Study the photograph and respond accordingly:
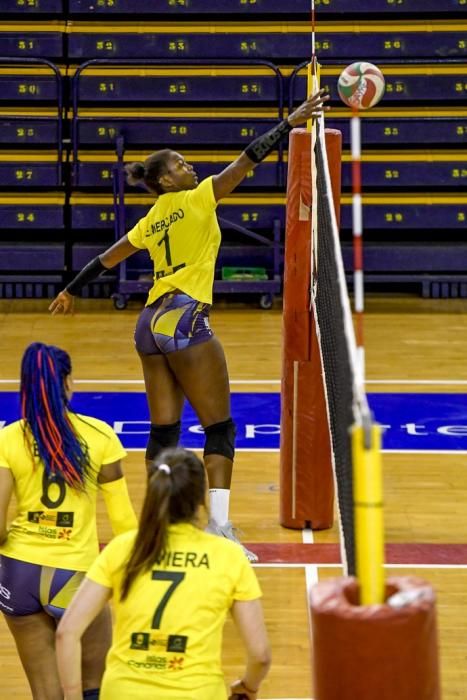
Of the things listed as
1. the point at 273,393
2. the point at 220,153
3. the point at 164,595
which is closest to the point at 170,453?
the point at 164,595

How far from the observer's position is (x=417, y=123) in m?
14.4

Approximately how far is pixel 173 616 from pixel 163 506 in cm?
29

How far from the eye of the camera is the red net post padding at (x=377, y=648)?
2510 mm

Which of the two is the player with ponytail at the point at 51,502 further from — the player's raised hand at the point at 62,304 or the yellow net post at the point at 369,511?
the player's raised hand at the point at 62,304

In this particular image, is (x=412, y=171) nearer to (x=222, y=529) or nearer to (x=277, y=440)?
(x=277, y=440)

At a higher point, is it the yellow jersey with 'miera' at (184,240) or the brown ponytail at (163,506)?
the yellow jersey with 'miera' at (184,240)

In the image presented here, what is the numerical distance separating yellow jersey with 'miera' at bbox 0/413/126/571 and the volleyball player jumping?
7.39ft

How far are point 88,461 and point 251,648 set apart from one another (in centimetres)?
96

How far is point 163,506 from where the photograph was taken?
349 centimetres

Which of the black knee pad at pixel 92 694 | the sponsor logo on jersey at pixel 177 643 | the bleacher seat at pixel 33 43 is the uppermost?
the bleacher seat at pixel 33 43

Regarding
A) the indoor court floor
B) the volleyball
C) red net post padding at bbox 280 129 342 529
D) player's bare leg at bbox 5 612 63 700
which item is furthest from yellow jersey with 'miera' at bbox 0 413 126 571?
red net post padding at bbox 280 129 342 529

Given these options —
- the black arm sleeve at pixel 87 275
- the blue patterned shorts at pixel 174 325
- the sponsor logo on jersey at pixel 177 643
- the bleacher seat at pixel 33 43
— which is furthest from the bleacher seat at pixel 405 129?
the sponsor logo on jersey at pixel 177 643

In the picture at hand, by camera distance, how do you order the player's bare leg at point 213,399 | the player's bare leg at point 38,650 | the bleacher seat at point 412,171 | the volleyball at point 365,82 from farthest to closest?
1. the bleacher seat at point 412,171
2. the player's bare leg at point 213,399
3. the volleyball at point 365,82
4. the player's bare leg at point 38,650

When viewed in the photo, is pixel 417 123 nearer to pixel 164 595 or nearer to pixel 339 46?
pixel 339 46
